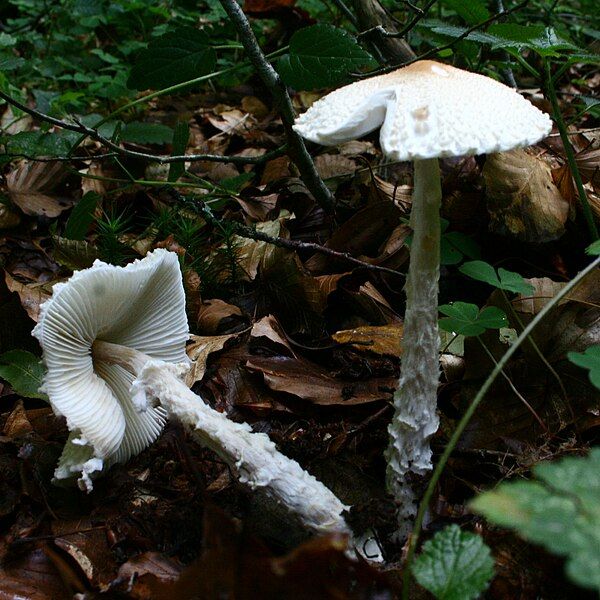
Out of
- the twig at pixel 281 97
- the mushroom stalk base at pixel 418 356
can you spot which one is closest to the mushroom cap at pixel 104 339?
the mushroom stalk base at pixel 418 356

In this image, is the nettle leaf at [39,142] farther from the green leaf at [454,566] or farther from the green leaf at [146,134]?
the green leaf at [454,566]

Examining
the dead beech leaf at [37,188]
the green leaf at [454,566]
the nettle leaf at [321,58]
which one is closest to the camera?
the green leaf at [454,566]

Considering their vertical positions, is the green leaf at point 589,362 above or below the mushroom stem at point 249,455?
above

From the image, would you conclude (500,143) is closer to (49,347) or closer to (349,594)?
(349,594)

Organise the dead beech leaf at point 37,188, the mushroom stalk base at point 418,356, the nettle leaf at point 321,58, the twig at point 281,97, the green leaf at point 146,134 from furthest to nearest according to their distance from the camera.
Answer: the dead beech leaf at point 37,188 < the green leaf at point 146,134 < the twig at point 281,97 < the nettle leaf at point 321,58 < the mushroom stalk base at point 418,356

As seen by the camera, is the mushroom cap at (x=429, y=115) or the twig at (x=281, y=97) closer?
the mushroom cap at (x=429, y=115)

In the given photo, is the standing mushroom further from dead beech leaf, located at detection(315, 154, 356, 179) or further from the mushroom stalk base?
dead beech leaf, located at detection(315, 154, 356, 179)

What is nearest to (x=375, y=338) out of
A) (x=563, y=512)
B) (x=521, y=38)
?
(x=521, y=38)

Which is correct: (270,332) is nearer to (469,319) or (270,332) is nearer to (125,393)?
(125,393)

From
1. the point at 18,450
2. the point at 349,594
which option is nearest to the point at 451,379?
the point at 349,594
